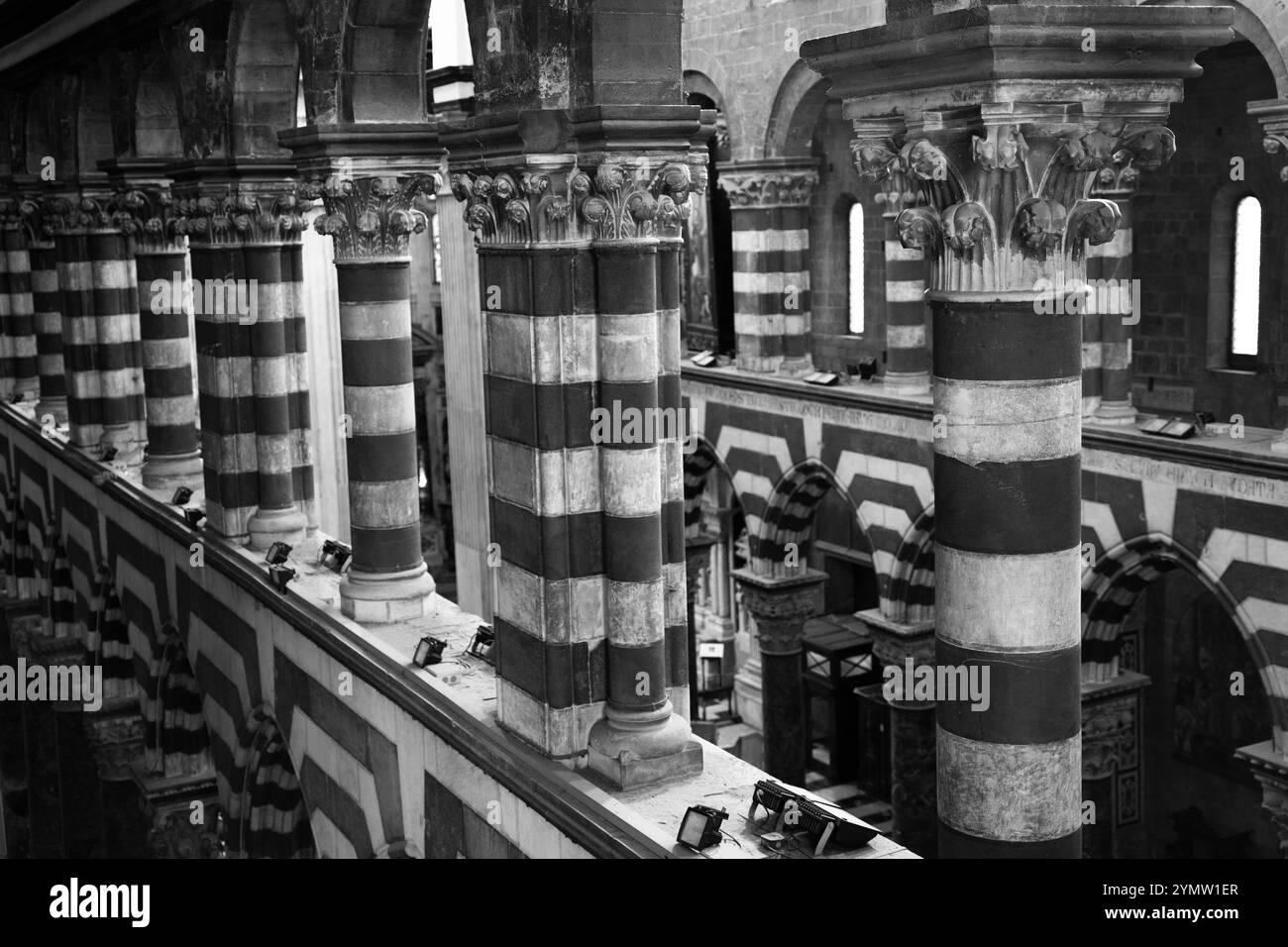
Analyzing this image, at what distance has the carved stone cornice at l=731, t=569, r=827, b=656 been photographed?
1909cm

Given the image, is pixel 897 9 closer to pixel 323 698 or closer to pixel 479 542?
pixel 323 698

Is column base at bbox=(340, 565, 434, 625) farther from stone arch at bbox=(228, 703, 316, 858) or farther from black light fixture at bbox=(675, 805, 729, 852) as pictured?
black light fixture at bbox=(675, 805, 729, 852)

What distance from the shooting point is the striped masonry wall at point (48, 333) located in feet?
64.8

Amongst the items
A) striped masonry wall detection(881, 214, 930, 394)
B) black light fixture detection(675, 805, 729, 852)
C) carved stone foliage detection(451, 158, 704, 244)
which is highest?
carved stone foliage detection(451, 158, 704, 244)

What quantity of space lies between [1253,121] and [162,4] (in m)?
10.3

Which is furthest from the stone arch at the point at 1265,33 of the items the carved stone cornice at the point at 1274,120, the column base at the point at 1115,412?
the column base at the point at 1115,412

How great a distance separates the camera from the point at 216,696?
12.6m

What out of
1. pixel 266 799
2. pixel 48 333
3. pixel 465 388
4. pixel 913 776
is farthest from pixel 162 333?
pixel 913 776

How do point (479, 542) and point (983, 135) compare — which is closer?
point (983, 135)

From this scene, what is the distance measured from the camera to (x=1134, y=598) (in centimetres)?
1484

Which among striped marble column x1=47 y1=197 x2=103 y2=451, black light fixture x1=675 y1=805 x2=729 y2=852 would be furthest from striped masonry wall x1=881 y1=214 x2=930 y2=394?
black light fixture x1=675 y1=805 x2=729 y2=852

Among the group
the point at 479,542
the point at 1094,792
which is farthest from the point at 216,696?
the point at 1094,792

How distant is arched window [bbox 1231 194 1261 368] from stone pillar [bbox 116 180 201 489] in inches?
412
